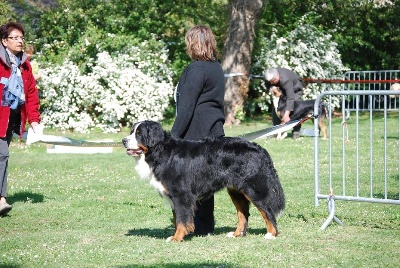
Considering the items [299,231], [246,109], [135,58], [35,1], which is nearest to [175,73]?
[135,58]

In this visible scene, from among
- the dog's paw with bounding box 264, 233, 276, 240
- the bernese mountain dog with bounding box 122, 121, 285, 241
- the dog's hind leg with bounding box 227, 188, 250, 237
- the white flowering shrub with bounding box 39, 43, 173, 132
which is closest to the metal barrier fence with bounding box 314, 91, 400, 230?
the dog's paw with bounding box 264, 233, 276, 240

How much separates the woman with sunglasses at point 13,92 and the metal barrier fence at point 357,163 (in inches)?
138

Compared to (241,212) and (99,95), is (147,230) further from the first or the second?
(99,95)

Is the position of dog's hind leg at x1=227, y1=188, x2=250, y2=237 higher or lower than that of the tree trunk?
lower

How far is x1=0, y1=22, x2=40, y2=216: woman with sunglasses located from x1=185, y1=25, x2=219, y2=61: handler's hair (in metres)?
2.47

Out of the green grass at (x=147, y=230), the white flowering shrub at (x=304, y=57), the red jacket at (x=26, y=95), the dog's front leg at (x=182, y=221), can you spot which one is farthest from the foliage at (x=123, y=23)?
the dog's front leg at (x=182, y=221)

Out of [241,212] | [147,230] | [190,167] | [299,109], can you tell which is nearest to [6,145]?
[147,230]

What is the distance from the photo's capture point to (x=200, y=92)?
24.6ft

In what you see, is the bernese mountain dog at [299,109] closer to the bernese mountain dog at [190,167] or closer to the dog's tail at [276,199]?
the dog's tail at [276,199]

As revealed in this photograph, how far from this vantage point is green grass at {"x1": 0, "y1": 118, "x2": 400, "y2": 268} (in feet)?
21.8

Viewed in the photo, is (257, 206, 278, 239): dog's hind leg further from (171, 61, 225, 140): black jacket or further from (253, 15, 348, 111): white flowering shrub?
(253, 15, 348, 111): white flowering shrub

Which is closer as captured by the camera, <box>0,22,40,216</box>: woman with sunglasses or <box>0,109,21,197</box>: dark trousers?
<box>0,22,40,216</box>: woman with sunglasses

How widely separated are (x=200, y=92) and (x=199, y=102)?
0.36ft

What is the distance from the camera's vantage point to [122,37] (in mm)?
21250
